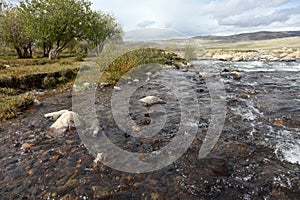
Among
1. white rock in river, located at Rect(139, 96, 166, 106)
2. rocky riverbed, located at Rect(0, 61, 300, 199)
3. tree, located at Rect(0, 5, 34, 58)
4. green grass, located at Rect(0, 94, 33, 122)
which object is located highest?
tree, located at Rect(0, 5, 34, 58)

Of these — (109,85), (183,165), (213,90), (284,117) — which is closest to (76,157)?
(183,165)

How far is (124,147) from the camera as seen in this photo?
4.68 m

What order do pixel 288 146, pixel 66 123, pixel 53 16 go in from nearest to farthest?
1. pixel 288 146
2. pixel 66 123
3. pixel 53 16

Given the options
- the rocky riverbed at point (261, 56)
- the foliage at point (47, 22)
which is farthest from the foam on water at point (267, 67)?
the foliage at point (47, 22)

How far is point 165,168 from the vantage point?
3.87 metres

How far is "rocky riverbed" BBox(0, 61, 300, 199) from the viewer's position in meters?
3.21

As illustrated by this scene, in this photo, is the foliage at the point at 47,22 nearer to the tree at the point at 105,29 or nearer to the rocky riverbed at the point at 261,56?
the tree at the point at 105,29

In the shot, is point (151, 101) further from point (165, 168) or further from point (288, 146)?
point (288, 146)

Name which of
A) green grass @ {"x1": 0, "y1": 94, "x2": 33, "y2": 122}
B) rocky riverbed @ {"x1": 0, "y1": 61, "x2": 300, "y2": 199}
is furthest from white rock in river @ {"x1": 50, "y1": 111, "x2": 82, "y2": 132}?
green grass @ {"x1": 0, "y1": 94, "x2": 33, "y2": 122}

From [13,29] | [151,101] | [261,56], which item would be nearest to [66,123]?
[151,101]

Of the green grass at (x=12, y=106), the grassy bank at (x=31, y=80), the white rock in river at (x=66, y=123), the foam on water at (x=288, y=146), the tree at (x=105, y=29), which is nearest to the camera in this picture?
the foam on water at (x=288, y=146)

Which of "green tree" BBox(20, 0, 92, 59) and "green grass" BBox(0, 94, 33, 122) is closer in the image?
"green grass" BBox(0, 94, 33, 122)

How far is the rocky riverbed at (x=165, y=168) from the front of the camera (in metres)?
3.21

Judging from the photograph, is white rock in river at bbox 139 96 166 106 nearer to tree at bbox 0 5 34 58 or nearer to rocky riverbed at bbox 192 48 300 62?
tree at bbox 0 5 34 58
